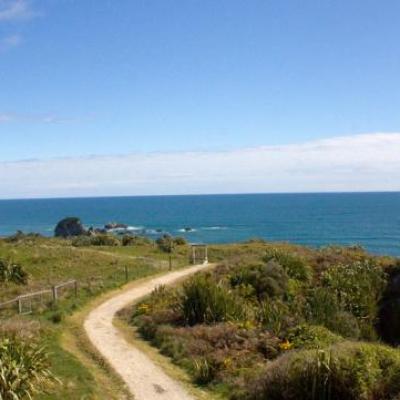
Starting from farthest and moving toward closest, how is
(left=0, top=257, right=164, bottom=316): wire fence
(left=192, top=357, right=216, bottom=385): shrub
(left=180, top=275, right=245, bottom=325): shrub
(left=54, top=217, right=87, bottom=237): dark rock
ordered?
1. (left=54, top=217, right=87, bottom=237): dark rock
2. (left=0, top=257, right=164, bottom=316): wire fence
3. (left=180, top=275, right=245, bottom=325): shrub
4. (left=192, top=357, right=216, bottom=385): shrub

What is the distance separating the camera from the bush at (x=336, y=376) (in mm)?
12719

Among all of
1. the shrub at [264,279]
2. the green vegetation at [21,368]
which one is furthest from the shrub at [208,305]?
the green vegetation at [21,368]

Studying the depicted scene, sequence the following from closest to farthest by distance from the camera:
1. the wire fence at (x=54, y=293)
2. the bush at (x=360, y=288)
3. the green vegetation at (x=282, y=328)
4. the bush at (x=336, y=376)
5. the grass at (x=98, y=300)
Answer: the bush at (x=336, y=376) < the green vegetation at (x=282, y=328) < the grass at (x=98, y=300) < the bush at (x=360, y=288) < the wire fence at (x=54, y=293)

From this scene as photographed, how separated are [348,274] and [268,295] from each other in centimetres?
517

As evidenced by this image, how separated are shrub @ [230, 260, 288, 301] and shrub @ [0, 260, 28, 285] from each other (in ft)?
45.9

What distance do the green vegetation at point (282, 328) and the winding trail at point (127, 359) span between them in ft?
2.80

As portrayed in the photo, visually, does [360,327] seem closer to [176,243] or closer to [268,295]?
[268,295]

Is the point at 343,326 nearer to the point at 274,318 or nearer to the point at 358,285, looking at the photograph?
the point at 274,318

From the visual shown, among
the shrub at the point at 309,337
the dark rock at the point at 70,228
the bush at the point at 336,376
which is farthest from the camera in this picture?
the dark rock at the point at 70,228

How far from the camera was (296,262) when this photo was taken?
31734mm

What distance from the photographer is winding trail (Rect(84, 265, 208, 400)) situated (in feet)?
47.7

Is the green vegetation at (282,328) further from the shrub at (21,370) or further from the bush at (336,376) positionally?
the shrub at (21,370)

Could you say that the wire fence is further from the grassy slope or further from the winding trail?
the winding trail

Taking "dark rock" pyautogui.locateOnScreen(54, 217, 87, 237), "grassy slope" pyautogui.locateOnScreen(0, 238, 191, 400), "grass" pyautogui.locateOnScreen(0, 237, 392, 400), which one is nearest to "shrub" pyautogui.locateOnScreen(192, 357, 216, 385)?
"grass" pyautogui.locateOnScreen(0, 237, 392, 400)
